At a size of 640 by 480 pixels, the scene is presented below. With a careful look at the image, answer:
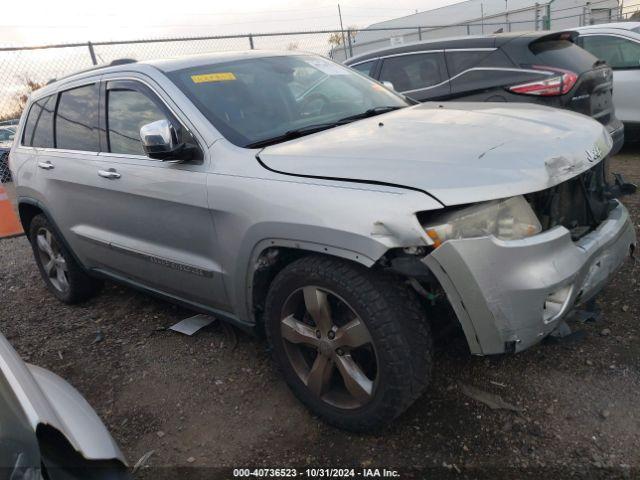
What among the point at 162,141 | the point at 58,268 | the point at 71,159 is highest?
the point at 162,141

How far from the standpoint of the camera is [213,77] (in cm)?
318

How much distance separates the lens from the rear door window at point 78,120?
3.68 metres

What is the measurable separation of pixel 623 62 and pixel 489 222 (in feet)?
20.1

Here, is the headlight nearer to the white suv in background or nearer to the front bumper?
the front bumper

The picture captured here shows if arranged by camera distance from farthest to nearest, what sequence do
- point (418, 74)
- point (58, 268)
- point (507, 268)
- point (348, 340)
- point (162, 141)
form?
point (418, 74), point (58, 268), point (162, 141), point (348, 340), point (507, 268)

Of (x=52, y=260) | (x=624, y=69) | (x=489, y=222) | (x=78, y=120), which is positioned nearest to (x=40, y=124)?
(x=78, y=120)

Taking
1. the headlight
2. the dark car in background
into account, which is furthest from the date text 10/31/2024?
the dark car in background

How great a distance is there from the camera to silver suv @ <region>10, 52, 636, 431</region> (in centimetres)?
213

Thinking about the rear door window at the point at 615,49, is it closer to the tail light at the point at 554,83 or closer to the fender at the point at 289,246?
the tail light at the point at 554,83

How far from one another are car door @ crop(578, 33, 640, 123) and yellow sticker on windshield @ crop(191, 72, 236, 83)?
5.49 m

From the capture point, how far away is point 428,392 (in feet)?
9.23

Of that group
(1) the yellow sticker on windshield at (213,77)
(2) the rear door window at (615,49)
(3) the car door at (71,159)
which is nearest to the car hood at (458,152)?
(1) the yellow sticker on windshield at (213,77)

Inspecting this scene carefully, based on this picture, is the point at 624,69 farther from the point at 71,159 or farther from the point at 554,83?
the point at 71,159

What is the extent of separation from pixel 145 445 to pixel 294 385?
2.63ft
